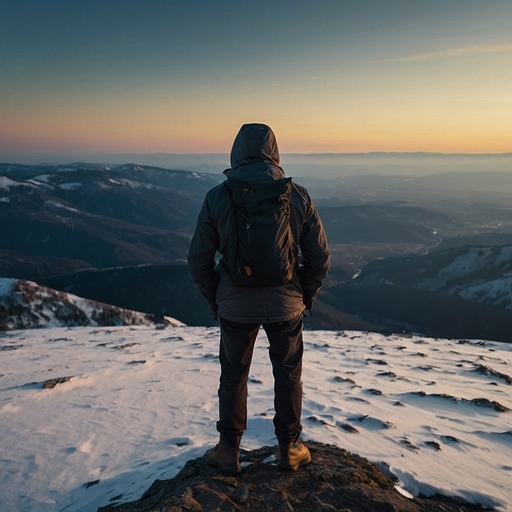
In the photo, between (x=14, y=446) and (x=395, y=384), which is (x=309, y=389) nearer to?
(x=395, y=384)

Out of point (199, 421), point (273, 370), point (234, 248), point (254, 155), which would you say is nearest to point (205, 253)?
point (234, 248)

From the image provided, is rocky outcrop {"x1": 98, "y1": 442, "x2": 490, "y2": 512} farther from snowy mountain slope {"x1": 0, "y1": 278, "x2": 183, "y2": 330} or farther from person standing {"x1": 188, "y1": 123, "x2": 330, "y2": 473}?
snowy mountain slope {"x1": 0, "y1": 278, "x2": 183, "y2": 330}

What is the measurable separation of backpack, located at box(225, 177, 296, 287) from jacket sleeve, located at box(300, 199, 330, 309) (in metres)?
A: 0.35

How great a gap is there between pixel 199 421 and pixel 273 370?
3.87 meters

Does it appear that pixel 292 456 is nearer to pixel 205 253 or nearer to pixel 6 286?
pixel 205 253

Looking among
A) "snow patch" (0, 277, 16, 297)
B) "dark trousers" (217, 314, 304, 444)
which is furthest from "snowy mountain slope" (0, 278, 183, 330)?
"dark trousers" (217, 314, 304, 444)

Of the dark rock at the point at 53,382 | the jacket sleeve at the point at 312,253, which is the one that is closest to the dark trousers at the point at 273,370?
the jacket sleeve at the point at 312,253

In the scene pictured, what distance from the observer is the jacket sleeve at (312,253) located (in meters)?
4.53

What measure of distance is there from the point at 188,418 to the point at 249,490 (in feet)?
12.8

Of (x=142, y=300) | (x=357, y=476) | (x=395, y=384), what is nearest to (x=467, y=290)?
(x=142, y=300)

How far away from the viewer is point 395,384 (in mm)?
11312

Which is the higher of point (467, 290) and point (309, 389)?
point (309, 389)

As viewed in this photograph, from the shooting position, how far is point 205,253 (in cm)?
444

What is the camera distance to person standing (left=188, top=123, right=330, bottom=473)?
4.21m
